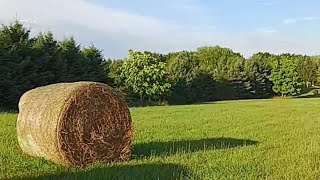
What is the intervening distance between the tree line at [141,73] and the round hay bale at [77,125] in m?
20.4

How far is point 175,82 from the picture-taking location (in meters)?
56.8

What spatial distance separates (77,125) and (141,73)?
4281 cm

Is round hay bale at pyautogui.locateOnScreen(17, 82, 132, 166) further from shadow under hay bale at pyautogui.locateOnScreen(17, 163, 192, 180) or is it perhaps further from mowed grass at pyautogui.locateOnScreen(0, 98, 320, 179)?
shadow under hay bale at pyautogui.locateOnScreen(17, 163, 192, 180)

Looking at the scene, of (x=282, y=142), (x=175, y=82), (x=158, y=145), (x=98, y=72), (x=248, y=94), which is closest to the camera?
(x=158, y=145)

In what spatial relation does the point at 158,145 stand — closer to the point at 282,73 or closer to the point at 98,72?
the point at 98,72

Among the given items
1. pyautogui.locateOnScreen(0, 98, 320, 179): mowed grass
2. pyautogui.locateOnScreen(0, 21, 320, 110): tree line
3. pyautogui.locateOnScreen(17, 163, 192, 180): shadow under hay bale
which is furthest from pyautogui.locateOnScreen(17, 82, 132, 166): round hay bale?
pyautogui.locateOnScreen(0, 21, 320, 110): tree line

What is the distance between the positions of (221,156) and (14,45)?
23011mm

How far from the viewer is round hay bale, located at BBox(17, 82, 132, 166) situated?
933 centimetres

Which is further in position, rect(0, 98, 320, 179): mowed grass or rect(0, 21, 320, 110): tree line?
rect(0, 21, 320, 110): tree line

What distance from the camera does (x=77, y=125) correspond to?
9.58 meters

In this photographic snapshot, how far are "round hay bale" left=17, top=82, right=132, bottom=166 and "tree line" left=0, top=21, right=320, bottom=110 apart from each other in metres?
20.4

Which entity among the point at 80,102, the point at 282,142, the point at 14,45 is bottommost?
the point at 282,142

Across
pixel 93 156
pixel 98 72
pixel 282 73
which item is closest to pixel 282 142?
pixel 93 156

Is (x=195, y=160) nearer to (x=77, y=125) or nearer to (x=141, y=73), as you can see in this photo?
(x=77, y=125)
